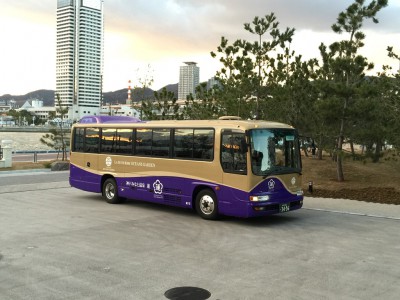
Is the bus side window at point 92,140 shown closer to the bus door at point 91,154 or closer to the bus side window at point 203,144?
the bus door at point 91,154

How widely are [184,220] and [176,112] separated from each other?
51.5 ft

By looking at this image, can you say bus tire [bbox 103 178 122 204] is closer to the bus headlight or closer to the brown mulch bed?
the bus headlight

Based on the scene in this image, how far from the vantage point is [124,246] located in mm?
9109

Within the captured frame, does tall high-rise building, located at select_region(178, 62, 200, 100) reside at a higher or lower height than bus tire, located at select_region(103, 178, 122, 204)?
higher

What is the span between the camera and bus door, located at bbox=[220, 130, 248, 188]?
11.4 meters

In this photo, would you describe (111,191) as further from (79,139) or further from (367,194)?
(367,194)

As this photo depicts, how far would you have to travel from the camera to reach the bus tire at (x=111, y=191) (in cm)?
1530

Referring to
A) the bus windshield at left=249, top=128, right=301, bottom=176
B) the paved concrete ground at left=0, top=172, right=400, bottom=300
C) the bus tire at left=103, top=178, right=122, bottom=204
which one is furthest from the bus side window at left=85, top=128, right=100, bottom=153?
the bus windshield at left=249, top=128, right=301, bottom=176

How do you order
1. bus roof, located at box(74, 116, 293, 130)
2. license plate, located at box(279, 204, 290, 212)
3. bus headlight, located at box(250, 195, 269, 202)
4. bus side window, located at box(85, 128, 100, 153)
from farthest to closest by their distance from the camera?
bus side window, located at box(85, 128, 100, 153)
bus roof, located at box(74, 116, 293, 130)
license plate, located at box(279, 204, 290, 212)
bus headlight, located at box(250, 195, 269, 202)

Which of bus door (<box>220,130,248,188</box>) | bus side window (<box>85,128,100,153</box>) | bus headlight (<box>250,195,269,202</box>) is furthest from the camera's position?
bus side window (<box>85,128,100,153</box>)

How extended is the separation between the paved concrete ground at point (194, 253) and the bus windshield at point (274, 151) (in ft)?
5.00

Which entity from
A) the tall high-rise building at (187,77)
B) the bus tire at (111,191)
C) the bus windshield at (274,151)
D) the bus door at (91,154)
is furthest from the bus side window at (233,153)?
the tall high-rise building at (187,77)

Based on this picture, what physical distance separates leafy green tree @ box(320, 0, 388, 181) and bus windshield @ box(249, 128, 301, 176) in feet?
20.0

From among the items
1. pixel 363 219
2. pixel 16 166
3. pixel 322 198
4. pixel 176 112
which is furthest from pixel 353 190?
pixel 16 166
